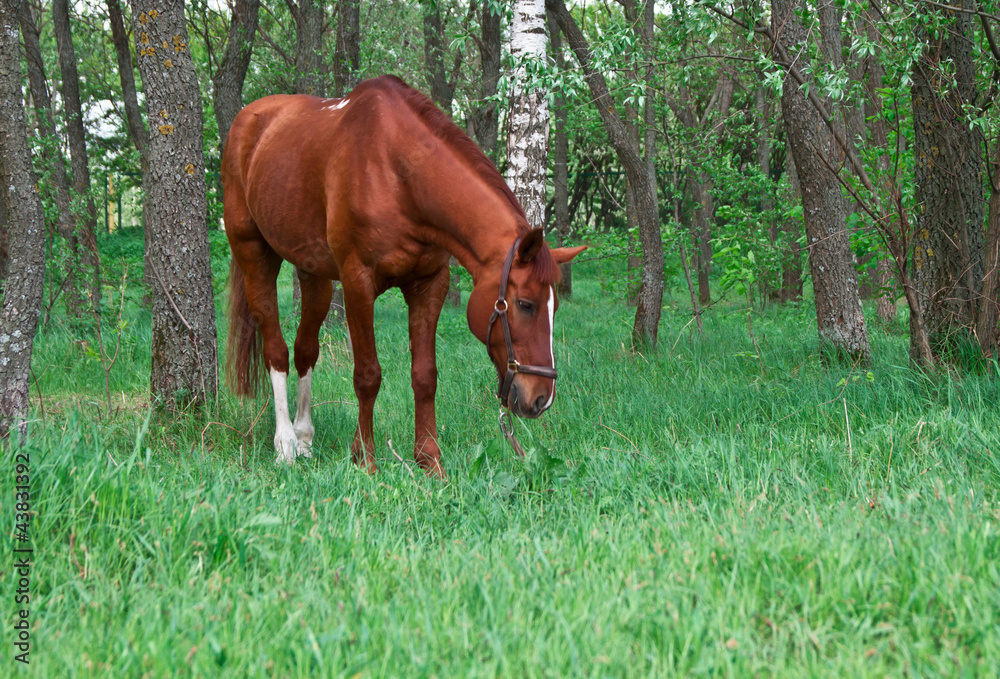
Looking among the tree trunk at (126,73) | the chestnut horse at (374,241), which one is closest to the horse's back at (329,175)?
the chestnut horse at (374,241)

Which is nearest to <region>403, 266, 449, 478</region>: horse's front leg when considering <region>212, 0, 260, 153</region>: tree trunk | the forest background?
the forest background

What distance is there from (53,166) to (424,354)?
639 centimetres

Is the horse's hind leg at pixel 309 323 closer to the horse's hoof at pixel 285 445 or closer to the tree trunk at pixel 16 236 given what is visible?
the horse's hoof at pixel 285 445

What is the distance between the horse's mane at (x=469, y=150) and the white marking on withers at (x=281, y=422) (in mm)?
1879

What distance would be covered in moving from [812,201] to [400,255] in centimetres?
371

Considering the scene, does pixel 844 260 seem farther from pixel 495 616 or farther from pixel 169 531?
pixel 169 531

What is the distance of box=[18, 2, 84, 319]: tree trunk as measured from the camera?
25.2ft

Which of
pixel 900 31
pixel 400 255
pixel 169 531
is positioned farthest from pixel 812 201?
pixel 169 531

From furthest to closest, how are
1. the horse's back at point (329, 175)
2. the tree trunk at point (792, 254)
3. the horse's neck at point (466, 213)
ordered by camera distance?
1. the tree trunk at point (792, 254)
2. the horse's back at point (329, 175)
3. the horse's neck at point (466, 213)

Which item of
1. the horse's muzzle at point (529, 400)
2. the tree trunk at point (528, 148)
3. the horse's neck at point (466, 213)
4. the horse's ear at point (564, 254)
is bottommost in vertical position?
the horse's muzzle at point (529, 400)

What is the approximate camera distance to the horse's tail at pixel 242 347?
5133mm

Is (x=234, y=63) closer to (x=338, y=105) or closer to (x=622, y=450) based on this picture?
(x=338, y=105)

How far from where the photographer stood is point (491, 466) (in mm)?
3816

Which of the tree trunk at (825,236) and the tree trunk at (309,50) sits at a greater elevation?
the tree trunk at (309,50)
